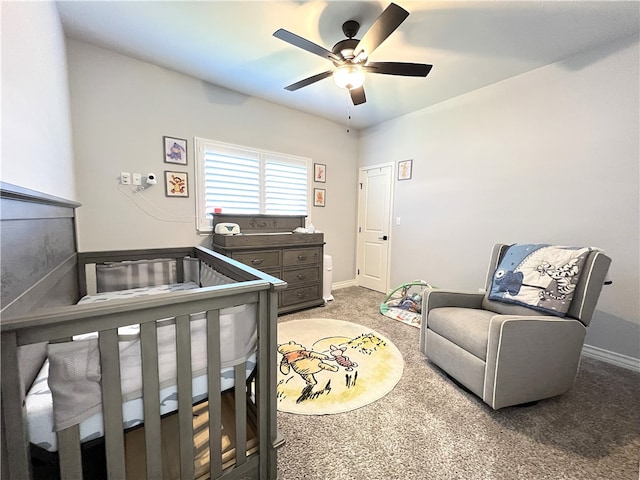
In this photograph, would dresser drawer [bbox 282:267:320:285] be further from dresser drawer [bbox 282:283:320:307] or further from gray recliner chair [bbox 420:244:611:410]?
gray recliner chair [bbox 420:244:611:410]

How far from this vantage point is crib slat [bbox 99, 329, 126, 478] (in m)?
0.78

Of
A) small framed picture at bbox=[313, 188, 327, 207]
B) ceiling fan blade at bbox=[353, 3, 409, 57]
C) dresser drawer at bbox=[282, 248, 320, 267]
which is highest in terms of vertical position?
ceiling fan blade at bbox=[353, 3, 409, 57]

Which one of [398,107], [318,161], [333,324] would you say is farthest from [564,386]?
[318,161]

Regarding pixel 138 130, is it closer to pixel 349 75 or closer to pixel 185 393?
pixel 349 75

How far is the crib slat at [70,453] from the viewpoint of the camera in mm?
756

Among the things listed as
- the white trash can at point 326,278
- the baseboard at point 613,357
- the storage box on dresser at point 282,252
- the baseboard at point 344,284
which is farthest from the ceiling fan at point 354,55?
the baseboard at point 344,284

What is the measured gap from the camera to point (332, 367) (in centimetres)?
204

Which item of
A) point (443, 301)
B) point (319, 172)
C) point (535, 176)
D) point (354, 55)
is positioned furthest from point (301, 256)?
point (535, 176)

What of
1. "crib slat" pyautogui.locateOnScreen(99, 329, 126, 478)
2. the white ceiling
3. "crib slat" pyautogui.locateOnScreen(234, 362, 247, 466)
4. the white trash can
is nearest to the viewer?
"crib slat" pyautogui.locateOnScreen(99, 329, 126, 478)

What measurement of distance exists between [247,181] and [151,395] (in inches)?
110

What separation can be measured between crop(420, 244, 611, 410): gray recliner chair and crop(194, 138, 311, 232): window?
257cm

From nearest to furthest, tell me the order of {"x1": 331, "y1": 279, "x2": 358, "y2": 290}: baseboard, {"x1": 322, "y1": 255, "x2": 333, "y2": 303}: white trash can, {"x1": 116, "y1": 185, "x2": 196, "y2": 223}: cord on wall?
{"x1": 116, "y1": 185, "x2": 196, "y2": 223}: cord on wall
{"x1": 322, "y1": 255, "x2": 333, "y2": 303}: white trash can
{"x1": 331, "y1": 279, "x2": 358, "y2": 290}: baseboard

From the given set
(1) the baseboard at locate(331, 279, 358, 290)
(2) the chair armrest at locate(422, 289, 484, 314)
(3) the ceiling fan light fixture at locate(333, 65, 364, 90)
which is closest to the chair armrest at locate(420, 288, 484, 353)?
(2) the chair armrest at locate(422, 289, 484, 314)

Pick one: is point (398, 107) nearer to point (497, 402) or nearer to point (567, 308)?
point (567, 308)
